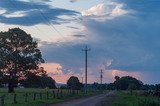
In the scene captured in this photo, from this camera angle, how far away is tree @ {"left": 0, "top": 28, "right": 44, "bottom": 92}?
80.5 metres

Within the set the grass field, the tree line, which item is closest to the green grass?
the grass field

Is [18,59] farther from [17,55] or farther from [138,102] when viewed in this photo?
[138,102]

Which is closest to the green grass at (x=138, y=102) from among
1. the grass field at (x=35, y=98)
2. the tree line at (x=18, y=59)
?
the grass field at (x=35, y=98)

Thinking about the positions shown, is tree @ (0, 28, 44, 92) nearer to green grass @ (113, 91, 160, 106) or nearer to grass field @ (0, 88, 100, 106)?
grass field @ (0, 88, 100, 106)

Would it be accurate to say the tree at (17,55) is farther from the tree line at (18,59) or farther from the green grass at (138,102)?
the green grass at (138,102)

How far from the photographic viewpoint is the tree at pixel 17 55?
264 ft

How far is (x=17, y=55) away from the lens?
80.9m

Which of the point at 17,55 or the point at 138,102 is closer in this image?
the point at 138,102

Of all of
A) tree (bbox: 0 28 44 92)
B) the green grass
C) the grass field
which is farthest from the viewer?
tree (bbox: 0 28 44 92)

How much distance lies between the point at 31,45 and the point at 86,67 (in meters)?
23.7

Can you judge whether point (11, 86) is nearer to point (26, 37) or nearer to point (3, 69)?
point (3, 69)

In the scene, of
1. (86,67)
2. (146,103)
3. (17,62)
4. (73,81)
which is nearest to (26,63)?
(17,62)

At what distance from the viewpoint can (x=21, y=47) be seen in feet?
270

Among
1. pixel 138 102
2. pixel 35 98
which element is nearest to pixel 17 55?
pixel 35 98
